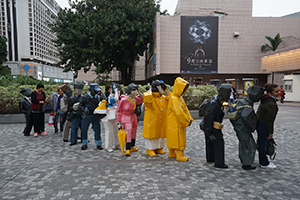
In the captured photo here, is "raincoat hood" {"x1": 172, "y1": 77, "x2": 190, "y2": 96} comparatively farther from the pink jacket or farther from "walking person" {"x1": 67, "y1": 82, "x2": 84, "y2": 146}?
"walking person" {"x1": 67, "y1": 82, "x2": 84, "y2": 146}

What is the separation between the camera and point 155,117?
5531mm

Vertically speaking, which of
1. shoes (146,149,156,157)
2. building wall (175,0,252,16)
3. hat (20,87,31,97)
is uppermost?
building wall (175,0,252,16)

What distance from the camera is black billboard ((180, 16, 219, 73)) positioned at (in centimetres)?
2475

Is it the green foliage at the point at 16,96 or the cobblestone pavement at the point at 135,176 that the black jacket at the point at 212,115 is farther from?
the green foliage at the point at 16,96

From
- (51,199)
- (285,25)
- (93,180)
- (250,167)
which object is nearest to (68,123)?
(93,180)

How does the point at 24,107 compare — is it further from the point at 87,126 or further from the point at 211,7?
the point at 211,7

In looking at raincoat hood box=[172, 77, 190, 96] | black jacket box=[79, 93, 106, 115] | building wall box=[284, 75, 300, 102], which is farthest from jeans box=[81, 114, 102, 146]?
building wall box=[284, 75, 300, 102]

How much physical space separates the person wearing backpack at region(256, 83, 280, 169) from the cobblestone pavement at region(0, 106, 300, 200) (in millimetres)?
361

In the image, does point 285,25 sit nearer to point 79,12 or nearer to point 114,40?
point 114,40

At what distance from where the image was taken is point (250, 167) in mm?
4613

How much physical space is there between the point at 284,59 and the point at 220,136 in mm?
20151

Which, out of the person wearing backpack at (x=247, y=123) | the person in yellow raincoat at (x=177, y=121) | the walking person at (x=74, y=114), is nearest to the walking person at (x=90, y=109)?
the walking person at (x=74, y=114)

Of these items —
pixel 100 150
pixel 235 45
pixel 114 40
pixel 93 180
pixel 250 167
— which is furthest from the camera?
pixel 235 45

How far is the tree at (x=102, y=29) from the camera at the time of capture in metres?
20.3
